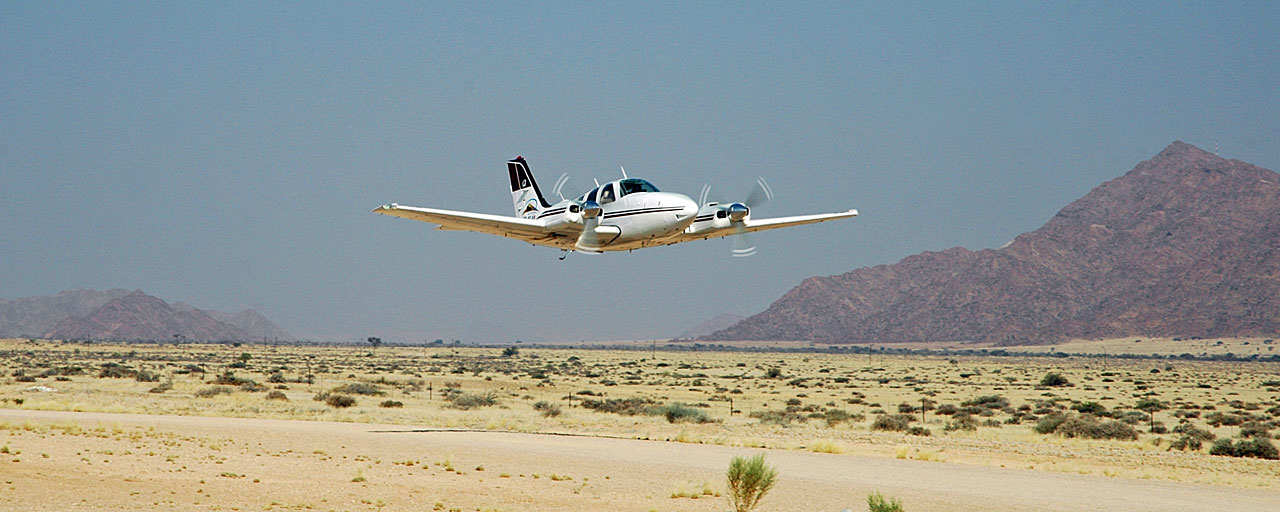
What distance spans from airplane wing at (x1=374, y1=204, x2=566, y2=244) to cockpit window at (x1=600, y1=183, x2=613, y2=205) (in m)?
2.16

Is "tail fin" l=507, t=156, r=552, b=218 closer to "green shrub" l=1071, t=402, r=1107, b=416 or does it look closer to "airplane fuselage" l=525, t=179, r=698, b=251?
"airplane fuselage" l=525, t=179, r=698, b=251

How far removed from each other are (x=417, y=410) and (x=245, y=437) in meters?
16.6

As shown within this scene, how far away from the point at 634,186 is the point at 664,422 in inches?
624

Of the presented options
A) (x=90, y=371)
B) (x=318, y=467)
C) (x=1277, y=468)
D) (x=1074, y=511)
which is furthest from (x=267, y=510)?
(x=90, y=371)

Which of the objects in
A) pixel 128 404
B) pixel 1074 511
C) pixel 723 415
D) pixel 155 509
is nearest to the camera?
pixel 155 509

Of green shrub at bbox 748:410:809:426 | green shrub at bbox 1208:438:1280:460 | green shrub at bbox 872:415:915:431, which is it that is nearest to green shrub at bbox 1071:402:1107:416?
green shrub at bbox 872:415:915:431

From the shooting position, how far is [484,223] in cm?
3272

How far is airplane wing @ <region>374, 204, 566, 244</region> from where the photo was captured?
100 ft

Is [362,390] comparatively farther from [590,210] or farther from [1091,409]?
[1091,409]

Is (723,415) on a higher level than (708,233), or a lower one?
lower

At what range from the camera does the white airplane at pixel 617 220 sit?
30672 mm

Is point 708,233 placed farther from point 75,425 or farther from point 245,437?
point 75,425

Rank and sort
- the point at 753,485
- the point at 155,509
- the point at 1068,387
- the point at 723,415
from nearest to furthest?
the point at 753,485
the point at 155,509
the point at 723,415
the point at 1068,387

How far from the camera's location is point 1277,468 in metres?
32.1
